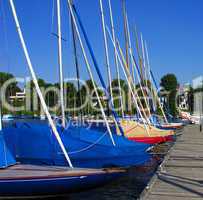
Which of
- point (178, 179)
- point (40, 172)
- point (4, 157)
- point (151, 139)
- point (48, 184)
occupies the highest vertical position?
point (4, 157)

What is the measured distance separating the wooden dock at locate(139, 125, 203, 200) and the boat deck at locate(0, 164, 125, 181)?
1.60m

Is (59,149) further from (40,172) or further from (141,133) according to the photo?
(141,133)

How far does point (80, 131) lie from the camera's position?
20.2 meters

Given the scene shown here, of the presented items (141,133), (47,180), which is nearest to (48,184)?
(47,180)

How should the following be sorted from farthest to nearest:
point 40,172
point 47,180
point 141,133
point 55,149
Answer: point 141,133 < point 55,149 < point 40,172 < point 47,180

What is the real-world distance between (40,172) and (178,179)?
13.9ft

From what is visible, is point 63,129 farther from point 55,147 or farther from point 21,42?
point 21,42

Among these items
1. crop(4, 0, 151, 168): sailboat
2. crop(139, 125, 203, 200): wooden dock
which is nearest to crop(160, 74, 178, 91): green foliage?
crop(139, 125, 203, 200): wooden dock

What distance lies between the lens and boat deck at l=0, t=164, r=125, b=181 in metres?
13.4

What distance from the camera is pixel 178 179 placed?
47.3 feet

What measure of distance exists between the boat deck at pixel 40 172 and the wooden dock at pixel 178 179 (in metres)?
1.60

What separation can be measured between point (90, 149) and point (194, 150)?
7.10m

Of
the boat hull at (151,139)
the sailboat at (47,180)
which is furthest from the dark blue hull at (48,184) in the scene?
the boat hull at (151,139)

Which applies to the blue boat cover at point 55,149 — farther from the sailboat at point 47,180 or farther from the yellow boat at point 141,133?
the yellow boat at point 141,133
